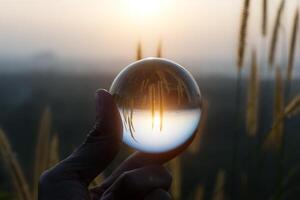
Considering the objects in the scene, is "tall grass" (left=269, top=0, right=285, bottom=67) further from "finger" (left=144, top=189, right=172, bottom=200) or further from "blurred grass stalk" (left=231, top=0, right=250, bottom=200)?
"finger" (left=144, top=189, right=172, bottom=200)

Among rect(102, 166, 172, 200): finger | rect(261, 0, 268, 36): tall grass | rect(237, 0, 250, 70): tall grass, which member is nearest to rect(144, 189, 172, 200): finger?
rect(102, 166, 172, 200): finger

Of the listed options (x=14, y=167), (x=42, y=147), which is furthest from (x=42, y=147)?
(x=14, y=167)

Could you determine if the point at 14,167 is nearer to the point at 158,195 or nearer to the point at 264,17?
the point at 158,195

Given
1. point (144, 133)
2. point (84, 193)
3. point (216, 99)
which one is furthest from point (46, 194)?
point (216, 99)

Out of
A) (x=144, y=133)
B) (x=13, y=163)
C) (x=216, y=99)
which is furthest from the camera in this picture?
(x=216, y=99)

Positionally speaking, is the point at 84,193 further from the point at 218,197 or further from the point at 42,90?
the point at 42,90

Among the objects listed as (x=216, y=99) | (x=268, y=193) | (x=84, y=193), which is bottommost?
(x=268, y=193)
